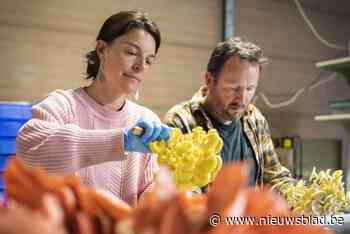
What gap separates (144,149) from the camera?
0.73m

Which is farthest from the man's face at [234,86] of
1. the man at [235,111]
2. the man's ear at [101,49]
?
the man's ear at [101,49]

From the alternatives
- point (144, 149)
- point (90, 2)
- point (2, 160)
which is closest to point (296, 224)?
point (144, 149)

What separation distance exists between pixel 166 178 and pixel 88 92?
0.91 m

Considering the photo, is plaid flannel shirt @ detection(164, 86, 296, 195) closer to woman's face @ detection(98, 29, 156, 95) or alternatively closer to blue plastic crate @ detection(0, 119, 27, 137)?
woman's face @ detection(98, 29, 156, 95)

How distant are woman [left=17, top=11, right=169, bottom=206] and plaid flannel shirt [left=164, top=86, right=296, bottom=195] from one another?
0.17 meters

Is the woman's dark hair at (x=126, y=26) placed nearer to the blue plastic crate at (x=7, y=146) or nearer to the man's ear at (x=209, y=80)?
the man's ear at (x=209, y=80)

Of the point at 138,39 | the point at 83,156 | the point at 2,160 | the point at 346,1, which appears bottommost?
the point at 2,160

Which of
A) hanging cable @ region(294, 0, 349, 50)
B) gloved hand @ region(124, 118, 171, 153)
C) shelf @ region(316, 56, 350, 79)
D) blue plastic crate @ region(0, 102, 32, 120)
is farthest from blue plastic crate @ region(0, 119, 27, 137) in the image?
hanging cable @ region(294, 0, 349, 50)

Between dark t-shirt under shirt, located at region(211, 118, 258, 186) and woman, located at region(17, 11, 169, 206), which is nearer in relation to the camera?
woman, located at region(17, 11, 169, 206)

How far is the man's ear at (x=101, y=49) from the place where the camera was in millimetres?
1092

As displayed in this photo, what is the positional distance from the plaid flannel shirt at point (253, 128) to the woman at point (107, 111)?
0.17 metres

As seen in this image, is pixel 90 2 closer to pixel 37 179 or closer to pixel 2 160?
pixel 2 160

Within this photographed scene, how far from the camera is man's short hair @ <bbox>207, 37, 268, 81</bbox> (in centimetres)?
130

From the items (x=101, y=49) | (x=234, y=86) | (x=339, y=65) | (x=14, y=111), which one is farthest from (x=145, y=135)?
(x=339, y=65)
